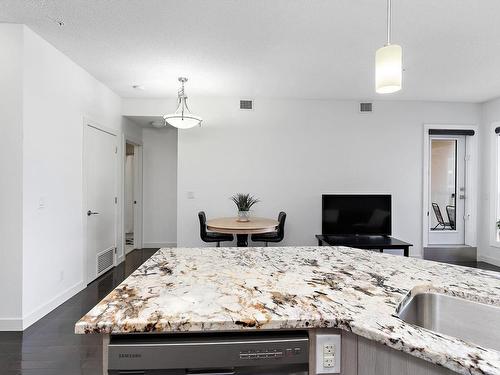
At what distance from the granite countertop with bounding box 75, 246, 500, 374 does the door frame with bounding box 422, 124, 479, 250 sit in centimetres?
386

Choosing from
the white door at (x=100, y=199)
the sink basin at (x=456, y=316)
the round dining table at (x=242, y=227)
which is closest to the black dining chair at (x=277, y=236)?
the round dining table at (x=242, y=227)

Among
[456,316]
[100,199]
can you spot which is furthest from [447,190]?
[100,199]

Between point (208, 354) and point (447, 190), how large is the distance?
5633 millimetres

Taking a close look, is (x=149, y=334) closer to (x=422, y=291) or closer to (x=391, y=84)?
(x=422, y=291)

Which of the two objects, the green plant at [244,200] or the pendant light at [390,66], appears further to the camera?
the green plant at [244,200]

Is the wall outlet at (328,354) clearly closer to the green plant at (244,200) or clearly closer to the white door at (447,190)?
the green plant at (244,200)

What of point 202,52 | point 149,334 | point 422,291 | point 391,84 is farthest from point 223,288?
point 202,52

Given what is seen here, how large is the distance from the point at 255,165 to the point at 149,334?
4.01 metres

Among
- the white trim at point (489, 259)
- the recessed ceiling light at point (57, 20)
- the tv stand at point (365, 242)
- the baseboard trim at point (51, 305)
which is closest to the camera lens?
the recessed ceiling light at point (57, 20)

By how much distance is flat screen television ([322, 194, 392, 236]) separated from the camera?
14.8 feet

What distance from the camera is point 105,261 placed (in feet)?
14.0

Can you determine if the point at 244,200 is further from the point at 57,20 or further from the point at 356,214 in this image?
the point at 57,20

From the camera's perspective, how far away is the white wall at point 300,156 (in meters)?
4.78

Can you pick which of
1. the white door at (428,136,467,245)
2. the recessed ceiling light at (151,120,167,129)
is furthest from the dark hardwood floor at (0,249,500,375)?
the white door at (428,136,467,245)
